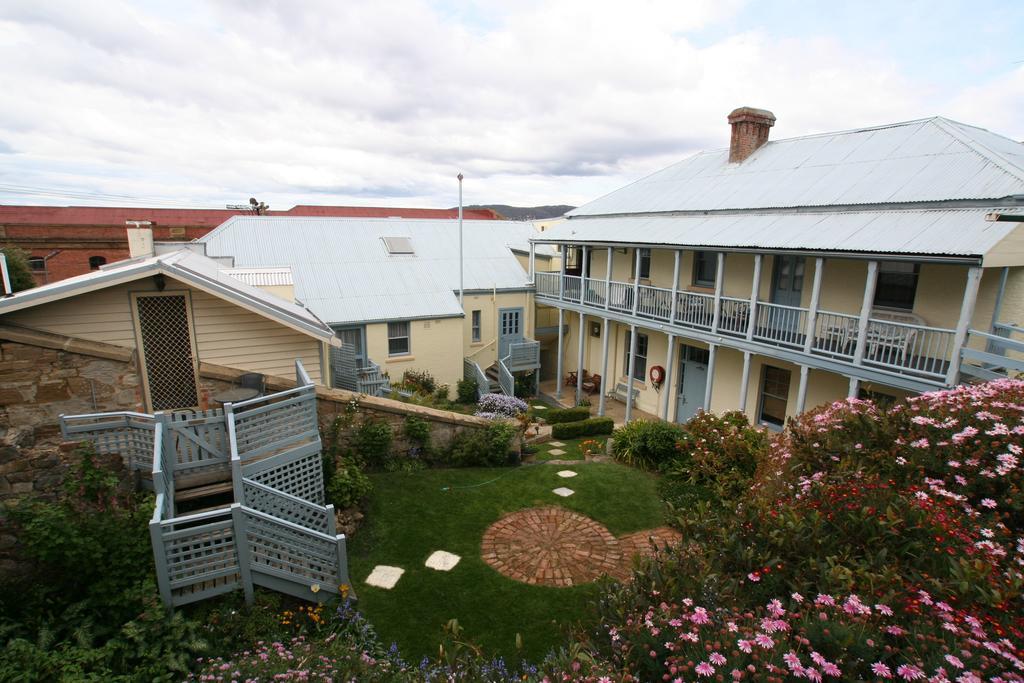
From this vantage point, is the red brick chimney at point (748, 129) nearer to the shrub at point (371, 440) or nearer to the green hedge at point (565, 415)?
the green hedge at point (565, 415)

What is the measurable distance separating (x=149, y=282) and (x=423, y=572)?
6.29 metres

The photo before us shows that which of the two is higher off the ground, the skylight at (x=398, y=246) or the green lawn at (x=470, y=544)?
the skylight at (x=398, y=246)

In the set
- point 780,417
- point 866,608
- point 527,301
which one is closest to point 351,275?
point 527,301

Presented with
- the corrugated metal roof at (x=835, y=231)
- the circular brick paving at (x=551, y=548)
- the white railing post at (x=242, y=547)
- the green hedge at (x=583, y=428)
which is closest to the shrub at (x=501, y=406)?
the green hedge at (x=583, y=428)

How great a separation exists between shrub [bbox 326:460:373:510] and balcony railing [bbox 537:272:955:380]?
1032cm

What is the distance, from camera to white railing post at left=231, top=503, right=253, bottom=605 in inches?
228

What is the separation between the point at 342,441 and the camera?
970cm

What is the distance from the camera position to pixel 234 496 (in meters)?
6.42

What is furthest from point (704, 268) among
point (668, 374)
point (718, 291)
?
point (668, 374)

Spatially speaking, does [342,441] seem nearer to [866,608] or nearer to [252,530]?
[252,530]

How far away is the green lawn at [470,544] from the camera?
6.16 m

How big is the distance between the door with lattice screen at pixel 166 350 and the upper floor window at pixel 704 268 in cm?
1426

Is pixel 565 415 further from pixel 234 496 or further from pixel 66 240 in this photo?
pixel 66 240

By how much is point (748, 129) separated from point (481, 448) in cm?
1418
